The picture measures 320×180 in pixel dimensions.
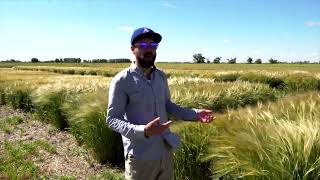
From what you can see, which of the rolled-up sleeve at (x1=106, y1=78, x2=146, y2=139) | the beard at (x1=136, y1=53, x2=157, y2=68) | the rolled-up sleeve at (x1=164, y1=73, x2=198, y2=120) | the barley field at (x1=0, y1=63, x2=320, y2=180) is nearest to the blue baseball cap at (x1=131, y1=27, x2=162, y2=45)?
the beard at (x1=136, y1=53, x2=157, y2=68)

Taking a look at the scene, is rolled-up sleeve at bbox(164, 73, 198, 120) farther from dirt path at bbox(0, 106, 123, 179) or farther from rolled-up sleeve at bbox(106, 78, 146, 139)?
dirt path at bbox(0, 106, 123, 179)

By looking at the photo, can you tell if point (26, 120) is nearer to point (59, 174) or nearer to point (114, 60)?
point (59, 174)

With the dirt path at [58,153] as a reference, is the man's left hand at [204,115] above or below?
above

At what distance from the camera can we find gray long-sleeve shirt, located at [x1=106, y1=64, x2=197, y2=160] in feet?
12.1

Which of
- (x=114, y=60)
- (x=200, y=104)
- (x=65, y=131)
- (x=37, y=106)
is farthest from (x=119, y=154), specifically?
(x=114, y=60)

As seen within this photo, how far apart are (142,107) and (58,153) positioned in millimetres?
6072

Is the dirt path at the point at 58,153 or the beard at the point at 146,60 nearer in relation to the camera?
the beard at the point at 146,60

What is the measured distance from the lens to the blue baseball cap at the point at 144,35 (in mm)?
3705

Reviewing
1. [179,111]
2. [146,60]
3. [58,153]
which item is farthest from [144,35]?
[58,153]

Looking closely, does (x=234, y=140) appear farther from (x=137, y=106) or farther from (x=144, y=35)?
(x=144, y=35)

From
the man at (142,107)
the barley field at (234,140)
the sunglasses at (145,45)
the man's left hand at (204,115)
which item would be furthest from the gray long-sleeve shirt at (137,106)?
the barley field at (234,140)

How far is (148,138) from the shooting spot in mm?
3760

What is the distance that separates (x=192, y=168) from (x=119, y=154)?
2797mm

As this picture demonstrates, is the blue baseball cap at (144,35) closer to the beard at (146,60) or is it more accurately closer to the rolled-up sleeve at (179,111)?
the beard at (146,60)
